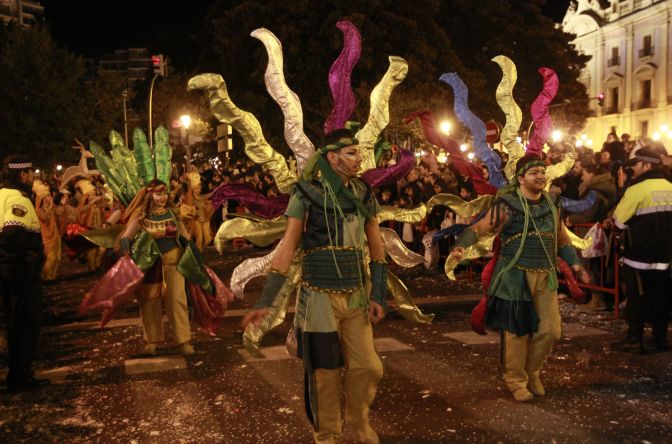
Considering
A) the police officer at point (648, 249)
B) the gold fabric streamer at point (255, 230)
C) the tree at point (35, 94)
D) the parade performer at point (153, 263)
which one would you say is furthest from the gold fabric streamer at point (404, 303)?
the tree at point (35, 94)

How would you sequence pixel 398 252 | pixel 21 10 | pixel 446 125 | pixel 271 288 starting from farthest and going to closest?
pixel 21 10 < pixel 446 125 < pixel 398 252 < pixel 271 288

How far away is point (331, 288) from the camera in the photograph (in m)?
4.95

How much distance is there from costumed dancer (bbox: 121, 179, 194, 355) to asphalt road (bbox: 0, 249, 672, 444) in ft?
1.12

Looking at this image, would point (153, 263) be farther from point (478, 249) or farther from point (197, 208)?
point (197, 208)

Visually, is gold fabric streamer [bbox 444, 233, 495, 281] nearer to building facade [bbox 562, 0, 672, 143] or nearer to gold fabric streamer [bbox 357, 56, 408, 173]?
gold fabric streamer [bbox 357, 56, 408, 173]

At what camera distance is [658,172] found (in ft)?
25.2

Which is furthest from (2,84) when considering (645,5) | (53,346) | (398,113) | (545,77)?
(645,5)

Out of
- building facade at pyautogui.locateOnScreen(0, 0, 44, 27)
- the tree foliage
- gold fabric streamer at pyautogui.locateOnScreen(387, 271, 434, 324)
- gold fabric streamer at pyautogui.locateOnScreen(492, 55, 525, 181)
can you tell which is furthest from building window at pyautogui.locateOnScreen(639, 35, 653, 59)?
building facade at pyautogui.locateOnScreen(0, 0, 44, 27)

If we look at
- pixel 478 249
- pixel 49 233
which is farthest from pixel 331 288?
pixel 49 233

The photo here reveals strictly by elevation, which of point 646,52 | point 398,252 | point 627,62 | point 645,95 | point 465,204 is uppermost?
point 646,52

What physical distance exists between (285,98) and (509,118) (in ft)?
7.85

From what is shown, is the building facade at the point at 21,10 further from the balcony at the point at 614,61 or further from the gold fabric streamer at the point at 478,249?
the gold fabric streamer at the point at 478,249

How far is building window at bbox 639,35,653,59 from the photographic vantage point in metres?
63.5

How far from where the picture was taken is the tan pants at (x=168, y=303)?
26.7 feet
